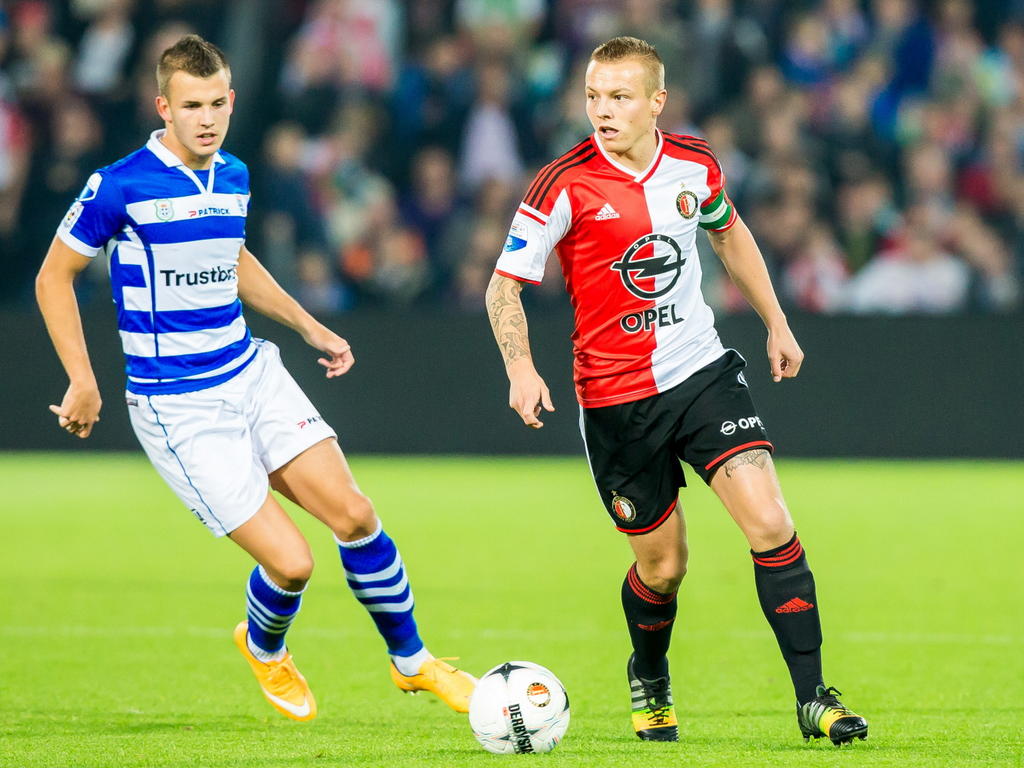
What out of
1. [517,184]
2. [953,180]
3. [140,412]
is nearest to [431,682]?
[140,412]

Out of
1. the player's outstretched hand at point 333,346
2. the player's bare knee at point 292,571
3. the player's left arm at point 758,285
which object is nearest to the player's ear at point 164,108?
the player's outstretched hand at point 333,346

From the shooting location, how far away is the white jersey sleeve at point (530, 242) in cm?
494

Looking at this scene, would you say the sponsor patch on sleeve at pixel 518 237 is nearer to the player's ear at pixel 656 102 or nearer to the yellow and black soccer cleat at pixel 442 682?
the player's ear at pixel 656 102

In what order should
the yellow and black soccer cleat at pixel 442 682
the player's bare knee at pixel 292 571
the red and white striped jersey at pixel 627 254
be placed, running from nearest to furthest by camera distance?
the red and white striped jersey at pixel 627 254
the player's bare knee at pixel 292 571
the yellow and black soccer cleat at pixel 442 682

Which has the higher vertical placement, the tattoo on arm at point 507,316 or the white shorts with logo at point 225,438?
the tattoo on arm at point 507,316

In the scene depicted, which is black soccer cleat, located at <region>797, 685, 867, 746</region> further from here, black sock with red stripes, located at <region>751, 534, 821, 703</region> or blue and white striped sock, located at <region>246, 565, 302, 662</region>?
blue and white striped sock, located at <region>246, 565, 302, 662</region>

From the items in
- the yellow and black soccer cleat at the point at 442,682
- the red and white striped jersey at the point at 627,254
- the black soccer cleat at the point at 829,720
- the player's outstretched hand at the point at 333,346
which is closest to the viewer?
the black soccer cleat at the point at 829,720

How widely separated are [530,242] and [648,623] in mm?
1281

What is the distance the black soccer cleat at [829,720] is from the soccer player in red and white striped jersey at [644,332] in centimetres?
29

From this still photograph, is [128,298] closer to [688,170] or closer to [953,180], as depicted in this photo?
[688,170]

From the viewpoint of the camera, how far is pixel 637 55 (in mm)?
4980

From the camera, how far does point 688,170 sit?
5.14m

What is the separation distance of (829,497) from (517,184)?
437 centimetres

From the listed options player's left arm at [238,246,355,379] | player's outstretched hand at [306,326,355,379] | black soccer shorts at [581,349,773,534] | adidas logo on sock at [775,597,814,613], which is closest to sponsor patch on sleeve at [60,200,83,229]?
player's left arm at [238,246,355,379]
